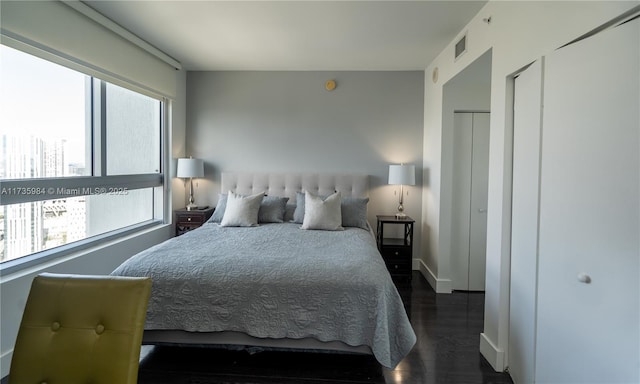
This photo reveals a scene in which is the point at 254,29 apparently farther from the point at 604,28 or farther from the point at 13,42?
the point at 604,28

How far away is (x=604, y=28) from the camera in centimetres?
143

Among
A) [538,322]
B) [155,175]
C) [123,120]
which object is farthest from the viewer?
[155,175]

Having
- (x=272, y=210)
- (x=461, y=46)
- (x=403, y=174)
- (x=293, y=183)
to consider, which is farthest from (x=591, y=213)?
(x=293, y=183)

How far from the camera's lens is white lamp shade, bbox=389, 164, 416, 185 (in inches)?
157

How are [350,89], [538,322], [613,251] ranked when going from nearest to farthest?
[613,251] → [538,322] → [350,89]

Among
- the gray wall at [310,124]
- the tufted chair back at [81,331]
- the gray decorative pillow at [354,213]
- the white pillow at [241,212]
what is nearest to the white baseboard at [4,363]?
the tufted chair back at [81,331]

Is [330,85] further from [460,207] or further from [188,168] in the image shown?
[460,207]

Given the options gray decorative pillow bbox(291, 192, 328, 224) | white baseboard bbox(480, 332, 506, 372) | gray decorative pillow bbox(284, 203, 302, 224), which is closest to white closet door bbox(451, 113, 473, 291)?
white baseboard bbox(480, 332, 506, 372)

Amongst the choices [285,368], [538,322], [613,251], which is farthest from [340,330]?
[613,251]

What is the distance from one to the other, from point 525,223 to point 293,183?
9.41 ft

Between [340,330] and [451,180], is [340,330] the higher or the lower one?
the lower one

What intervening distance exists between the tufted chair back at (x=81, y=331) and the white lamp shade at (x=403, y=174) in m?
3.27

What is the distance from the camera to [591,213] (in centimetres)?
145

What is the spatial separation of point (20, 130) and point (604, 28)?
370cm
